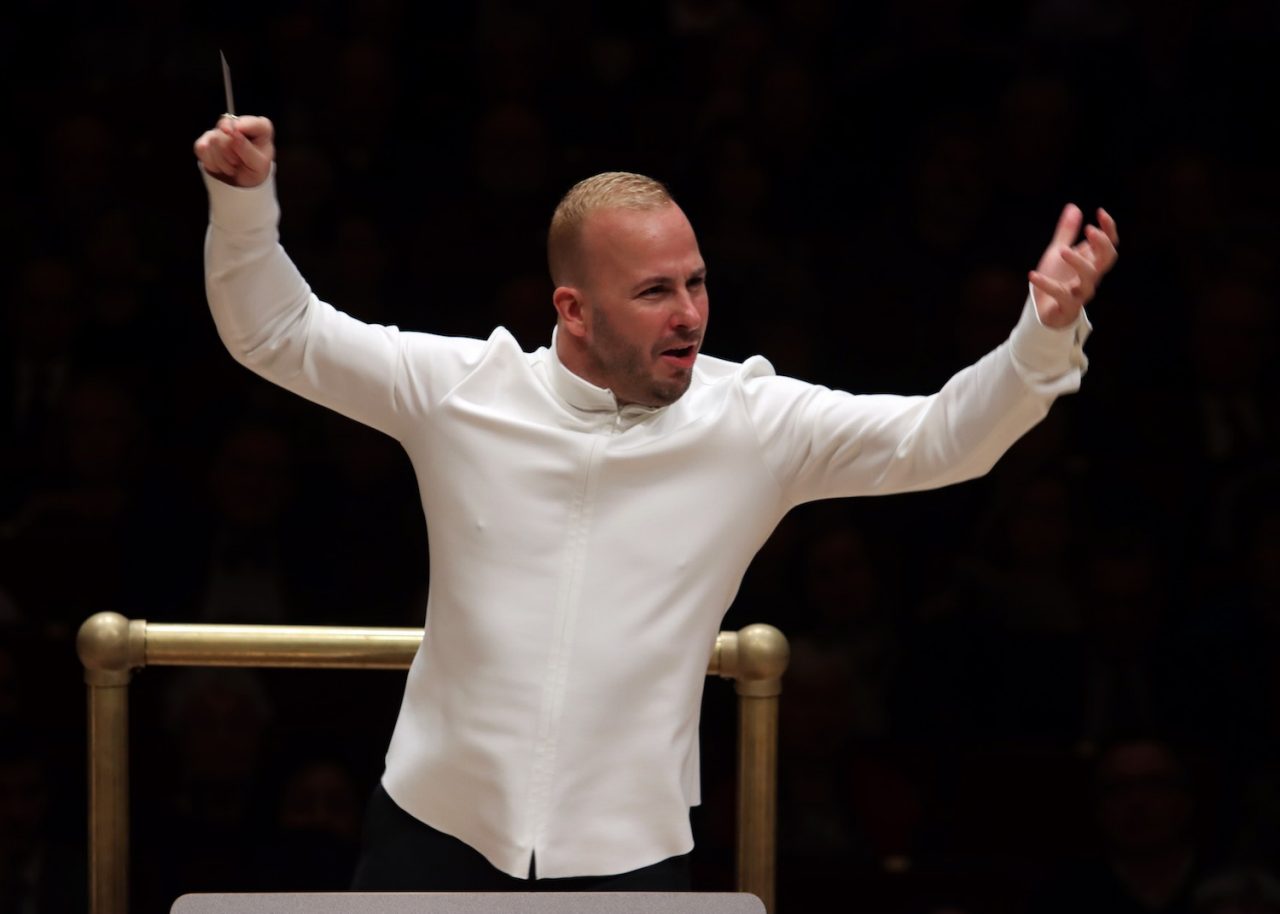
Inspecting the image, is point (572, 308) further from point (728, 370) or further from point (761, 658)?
point (761, 658)

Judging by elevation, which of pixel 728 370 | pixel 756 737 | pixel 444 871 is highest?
pixel 728 370

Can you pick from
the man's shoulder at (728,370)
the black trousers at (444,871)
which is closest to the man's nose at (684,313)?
the man's shoulder at (728,370)

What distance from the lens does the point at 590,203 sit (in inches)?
75.5

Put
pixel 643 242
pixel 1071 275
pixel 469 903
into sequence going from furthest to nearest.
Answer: pixel 643 242
pixel 1071 275
pixel 469 903

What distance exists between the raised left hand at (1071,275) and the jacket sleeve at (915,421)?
1 centimetres

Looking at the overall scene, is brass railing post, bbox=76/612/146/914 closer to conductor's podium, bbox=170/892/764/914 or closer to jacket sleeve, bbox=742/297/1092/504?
conductor's podium, bbox=170/892/764/914

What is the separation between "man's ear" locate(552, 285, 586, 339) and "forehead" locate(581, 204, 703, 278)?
1.6 inches

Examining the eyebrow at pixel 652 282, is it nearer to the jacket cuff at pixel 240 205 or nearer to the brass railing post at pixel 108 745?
the jacket cuff at pixel 240 205

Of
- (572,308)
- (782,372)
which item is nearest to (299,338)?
(572,308)

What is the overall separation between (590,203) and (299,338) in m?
0.32

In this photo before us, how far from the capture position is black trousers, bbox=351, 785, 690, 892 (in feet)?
6.24

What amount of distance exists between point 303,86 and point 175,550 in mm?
1387

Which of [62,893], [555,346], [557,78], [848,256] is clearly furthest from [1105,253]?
[557,78]

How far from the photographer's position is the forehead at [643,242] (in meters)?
1.88
